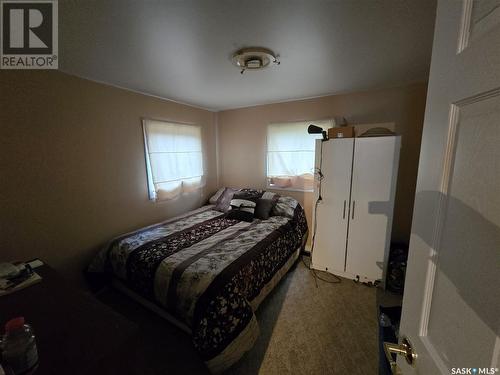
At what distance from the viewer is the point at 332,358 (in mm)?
1576

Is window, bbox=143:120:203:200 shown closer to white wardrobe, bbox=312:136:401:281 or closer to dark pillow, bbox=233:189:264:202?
dark pillow, bbox=233:189:264:202

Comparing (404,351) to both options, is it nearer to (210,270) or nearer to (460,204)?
(460,204)

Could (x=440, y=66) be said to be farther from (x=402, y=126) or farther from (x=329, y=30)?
(x=402, y=126)

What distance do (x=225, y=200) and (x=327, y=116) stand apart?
6.71 feet

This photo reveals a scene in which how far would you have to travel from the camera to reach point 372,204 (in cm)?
227

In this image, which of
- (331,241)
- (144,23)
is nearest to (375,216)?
(331,241)

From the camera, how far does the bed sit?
149cm

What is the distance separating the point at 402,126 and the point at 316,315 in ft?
7.86

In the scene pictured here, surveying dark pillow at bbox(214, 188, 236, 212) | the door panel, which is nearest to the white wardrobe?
dark pillow at bbox(214, 188, 236, 212)

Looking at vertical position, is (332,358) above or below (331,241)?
below

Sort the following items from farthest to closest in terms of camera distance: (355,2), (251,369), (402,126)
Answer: (402,126) < (251,369) < (355,2)

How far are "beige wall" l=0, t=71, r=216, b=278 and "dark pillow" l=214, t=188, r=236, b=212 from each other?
3.59 feet

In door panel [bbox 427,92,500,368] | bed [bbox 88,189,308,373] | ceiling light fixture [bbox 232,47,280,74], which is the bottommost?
bed [bbox 88,189,308,373]

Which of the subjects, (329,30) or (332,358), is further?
(332,358)
